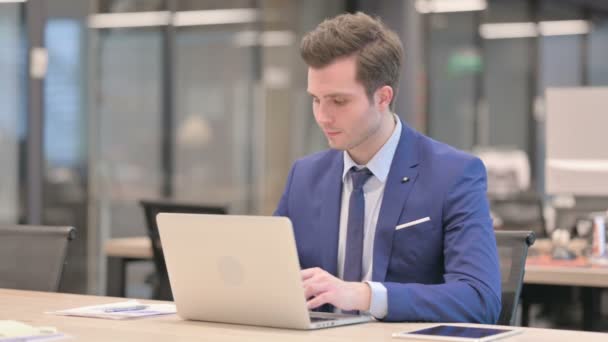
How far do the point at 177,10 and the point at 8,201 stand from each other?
7.47 feet

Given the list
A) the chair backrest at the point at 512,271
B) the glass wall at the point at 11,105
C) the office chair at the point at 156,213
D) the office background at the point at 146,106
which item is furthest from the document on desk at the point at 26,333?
the glass wall at the point at 11,105

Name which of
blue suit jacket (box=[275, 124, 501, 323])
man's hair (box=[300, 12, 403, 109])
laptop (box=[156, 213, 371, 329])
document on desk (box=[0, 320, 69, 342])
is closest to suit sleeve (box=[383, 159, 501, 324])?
blue suit jacket (box=[275, 124, 501, 323])

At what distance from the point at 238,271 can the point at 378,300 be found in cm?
32

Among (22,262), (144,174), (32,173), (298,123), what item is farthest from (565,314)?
(298,123)

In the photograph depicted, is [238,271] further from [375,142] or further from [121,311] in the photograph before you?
[375,142]

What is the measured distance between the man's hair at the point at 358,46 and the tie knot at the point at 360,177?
0.21 metres

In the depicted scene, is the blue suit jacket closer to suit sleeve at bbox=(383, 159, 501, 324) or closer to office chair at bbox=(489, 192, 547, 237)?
suit sleeve at bbox=(383, 159, 501, 324)

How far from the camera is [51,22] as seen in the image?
6.63 metres

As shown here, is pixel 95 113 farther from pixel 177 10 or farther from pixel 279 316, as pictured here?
pixel 279 316

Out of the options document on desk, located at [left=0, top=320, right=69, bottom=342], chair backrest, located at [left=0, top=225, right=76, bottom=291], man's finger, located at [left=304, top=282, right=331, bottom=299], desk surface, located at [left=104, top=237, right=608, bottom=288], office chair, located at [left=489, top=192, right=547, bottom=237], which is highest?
man's finger, located at [left=304, top=282, right=331, bottom=299]

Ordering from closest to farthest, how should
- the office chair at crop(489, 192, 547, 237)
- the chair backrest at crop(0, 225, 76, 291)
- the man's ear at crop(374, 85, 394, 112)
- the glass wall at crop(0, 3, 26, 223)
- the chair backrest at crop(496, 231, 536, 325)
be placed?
1. the man's ear at crop(374, 85, 394, 112)
2. the chair backrest at crop(496, 231, 536, 325)
3. the chair backrest at crop(0, 225, 76, 291)
4. the glass wall at crop(0, 3, 26, 223)
5. the office chair at crop(489, 192, 547, 237)

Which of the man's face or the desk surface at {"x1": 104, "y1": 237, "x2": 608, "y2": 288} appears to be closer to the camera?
the man's face

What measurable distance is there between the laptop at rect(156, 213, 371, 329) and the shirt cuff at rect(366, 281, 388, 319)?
0.05 meters

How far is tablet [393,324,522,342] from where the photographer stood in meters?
2.01
